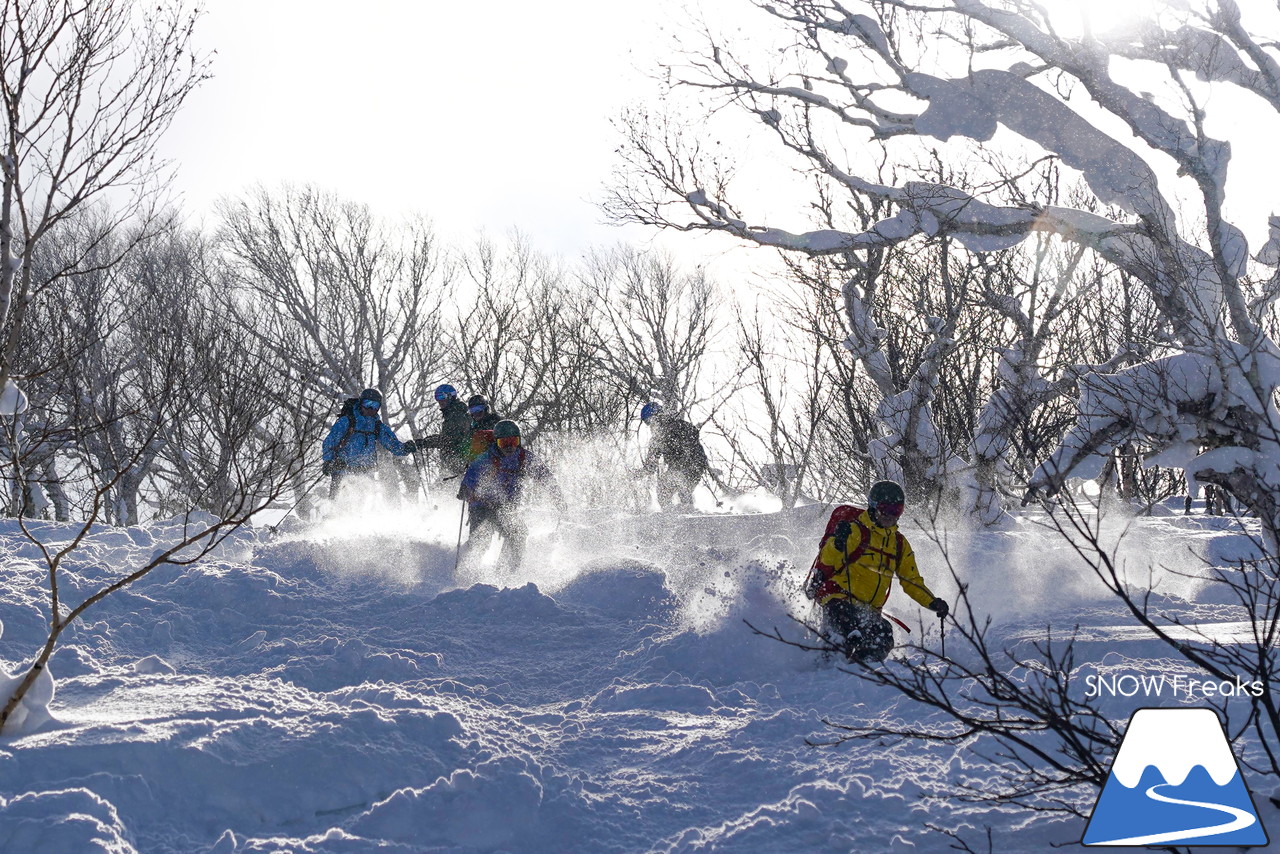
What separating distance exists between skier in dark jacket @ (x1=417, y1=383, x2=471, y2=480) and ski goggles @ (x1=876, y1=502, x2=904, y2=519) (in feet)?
20.5

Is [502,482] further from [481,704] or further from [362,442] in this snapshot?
[481,704]

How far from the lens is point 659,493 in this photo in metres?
15.1

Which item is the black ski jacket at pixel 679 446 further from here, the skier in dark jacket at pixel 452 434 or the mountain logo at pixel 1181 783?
the mountain logo at pixel 1181 783

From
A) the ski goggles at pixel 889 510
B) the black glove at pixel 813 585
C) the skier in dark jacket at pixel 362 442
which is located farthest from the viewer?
the skier in dark jacket at pixel 362 442

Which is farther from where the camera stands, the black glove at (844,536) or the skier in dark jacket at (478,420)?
the skier in dark jacket at (478,420)

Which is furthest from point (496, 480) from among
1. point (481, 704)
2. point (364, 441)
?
point (481, 704)

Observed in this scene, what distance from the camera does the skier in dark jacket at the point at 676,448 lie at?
13500 millimetres

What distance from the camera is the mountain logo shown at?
2.38m

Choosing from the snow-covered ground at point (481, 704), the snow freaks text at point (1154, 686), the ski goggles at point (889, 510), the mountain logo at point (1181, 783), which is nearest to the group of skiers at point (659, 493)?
the ski goggles at point (889, 510)

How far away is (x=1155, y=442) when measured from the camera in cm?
762

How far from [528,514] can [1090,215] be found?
6.23 m

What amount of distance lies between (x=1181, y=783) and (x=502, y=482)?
22.9ft

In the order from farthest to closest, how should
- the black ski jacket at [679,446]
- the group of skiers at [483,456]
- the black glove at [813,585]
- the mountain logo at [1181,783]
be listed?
the black ski jacket at [679,446], the group of skiers at [483,456], the black glove at [813,585], the mountain logo at [1181,783]

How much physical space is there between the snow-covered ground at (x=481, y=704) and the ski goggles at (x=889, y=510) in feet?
3.56
